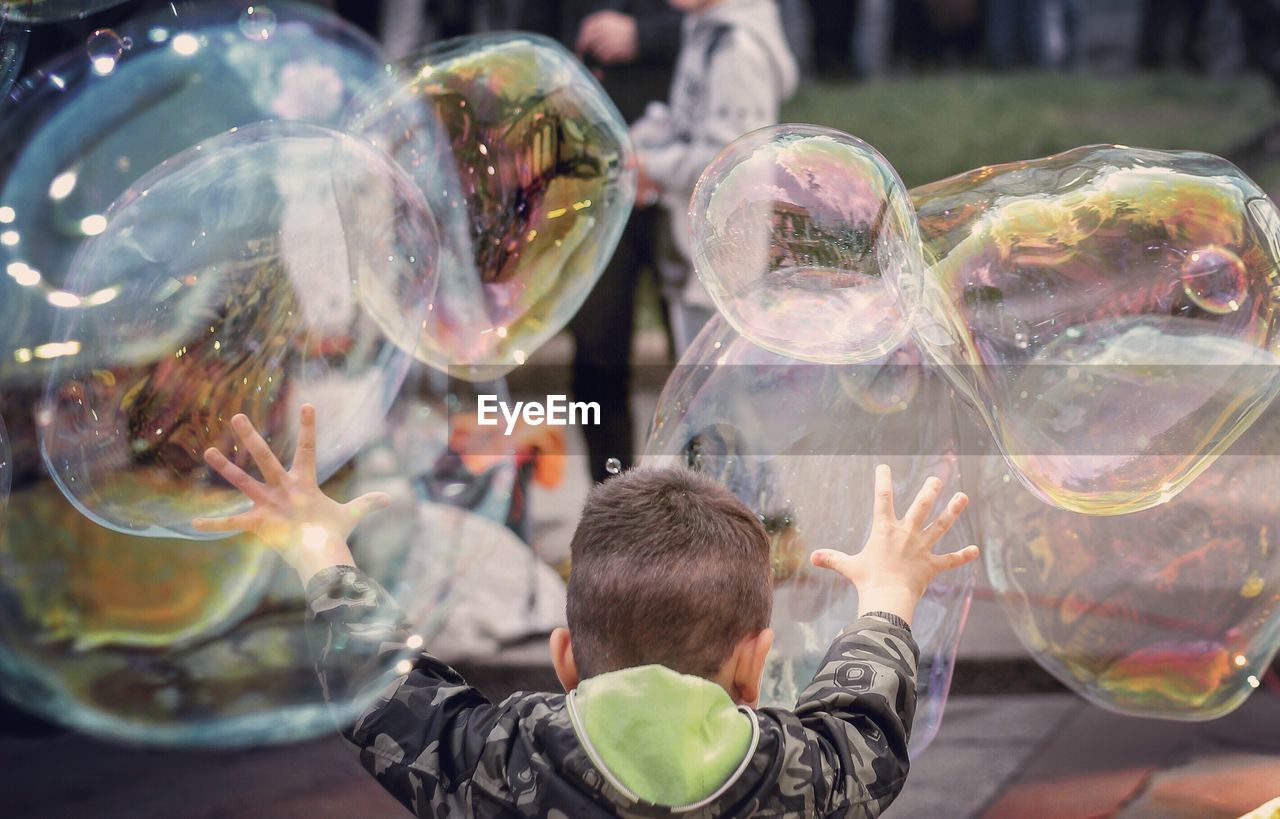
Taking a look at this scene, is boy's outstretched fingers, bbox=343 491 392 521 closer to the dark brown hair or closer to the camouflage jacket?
the camouflage jacket

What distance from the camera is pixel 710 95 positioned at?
3053 mm

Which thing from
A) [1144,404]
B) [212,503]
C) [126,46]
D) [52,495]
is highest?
[126,46]

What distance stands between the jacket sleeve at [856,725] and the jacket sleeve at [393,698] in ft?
1.00

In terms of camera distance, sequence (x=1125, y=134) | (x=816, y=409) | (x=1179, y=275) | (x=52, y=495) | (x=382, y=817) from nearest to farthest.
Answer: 1. (x=1179, y=275)
2. (x=816, y=409)
3. (x=382, y=817)
4. (x=52, y=495)
5. (x=1125, y=134)

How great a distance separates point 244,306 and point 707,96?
1428mm

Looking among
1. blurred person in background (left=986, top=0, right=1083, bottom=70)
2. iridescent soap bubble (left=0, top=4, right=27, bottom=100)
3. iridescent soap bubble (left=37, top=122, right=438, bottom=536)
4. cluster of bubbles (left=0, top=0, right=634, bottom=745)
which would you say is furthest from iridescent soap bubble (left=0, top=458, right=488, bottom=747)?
blurred person in background (left=986, top=0, right=1083, bottom=70)

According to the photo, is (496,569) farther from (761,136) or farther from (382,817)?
(761,136)

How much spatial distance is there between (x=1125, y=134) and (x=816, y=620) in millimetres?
1748

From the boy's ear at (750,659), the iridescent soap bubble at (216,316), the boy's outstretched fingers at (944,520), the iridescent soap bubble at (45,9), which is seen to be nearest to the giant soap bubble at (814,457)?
the iridescent soap bubble at (216,316)

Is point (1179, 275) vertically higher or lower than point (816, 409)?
higher

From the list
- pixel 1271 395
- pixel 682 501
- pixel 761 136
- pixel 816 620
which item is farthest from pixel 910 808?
pixel 682 501

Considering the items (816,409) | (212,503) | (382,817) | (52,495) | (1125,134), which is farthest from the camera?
(1125,134)

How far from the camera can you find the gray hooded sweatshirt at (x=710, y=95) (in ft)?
9.98

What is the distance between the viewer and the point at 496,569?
10.5 ft
